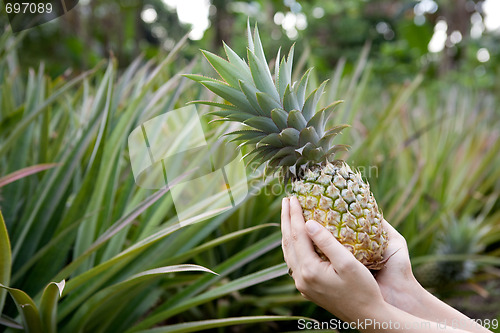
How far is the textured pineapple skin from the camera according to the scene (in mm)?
1050

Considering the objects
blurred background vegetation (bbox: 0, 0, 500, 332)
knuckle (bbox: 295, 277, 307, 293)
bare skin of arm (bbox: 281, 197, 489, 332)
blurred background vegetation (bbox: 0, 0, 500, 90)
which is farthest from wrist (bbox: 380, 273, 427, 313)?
blurred background vegetation (bbox: 0, 0, 500, 90)

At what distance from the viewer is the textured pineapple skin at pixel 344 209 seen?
3.44ft

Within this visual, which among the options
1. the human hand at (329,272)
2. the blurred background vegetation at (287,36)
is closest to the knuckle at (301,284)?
the human hand at (329,272)

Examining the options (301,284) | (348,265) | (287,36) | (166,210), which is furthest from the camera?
(287,36)

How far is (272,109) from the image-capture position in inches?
41.8

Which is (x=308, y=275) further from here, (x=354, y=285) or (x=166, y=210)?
(x=166, y=210)

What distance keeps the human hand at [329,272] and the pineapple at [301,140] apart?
66 millimetres

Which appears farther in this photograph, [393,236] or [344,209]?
[393,236]

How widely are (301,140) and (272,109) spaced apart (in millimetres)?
106

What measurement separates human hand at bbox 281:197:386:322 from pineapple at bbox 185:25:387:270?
2.6 inches

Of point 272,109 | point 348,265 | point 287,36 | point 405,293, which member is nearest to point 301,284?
point 348,265

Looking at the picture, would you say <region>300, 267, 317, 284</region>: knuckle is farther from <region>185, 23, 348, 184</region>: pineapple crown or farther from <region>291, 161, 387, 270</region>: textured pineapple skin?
<region>185, 23, 348, 184</region>: pineapple crown

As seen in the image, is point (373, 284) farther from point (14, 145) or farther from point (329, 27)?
point (329, 27)

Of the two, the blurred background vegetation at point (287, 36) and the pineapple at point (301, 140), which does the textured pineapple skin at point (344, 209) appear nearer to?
the pineapple at point (301, 140)
